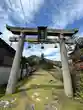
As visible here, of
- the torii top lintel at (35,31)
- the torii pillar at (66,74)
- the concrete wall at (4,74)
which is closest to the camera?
the torii pillar at (66,74)

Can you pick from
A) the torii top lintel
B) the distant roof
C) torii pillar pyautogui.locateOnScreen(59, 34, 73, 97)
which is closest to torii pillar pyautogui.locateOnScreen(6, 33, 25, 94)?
the torii top lintel

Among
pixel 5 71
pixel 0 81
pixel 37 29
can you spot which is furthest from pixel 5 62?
pixel 37 29

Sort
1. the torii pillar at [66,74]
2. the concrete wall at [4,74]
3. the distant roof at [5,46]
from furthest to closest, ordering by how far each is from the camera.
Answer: the distant roof at [5,46] < the concrete wall at [4,74] < the torii pillar at [66,74]

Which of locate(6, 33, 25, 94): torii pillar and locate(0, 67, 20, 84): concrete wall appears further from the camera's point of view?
locate(0, 67, 20, 84): concrete wall

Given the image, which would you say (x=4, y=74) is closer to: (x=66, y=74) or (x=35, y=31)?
(x=35, y=31)

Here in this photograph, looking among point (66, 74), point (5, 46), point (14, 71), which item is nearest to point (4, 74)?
point (5, 46)

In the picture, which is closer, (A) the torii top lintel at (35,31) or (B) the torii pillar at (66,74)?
(B) the torii pillar at (66,74)

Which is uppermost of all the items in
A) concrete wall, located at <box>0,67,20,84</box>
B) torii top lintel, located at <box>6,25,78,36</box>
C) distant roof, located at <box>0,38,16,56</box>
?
torii top lintel, located at <box>6,25,78,36</box>

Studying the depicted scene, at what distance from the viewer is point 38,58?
35.8 m

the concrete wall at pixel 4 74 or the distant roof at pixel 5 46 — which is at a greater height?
the distant roof at pixel 5 46

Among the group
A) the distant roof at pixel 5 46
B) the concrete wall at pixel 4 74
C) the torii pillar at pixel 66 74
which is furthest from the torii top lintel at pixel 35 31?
the concrete wall at pixel 4 74

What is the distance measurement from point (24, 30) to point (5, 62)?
7.03 meters

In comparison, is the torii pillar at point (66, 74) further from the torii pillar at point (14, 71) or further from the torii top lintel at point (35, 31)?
the torii pillar at point (14, 71)

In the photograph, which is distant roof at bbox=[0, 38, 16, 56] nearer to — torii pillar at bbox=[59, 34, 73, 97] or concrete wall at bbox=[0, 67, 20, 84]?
concrete wall at bbox=[0, 67, 20, 84]
